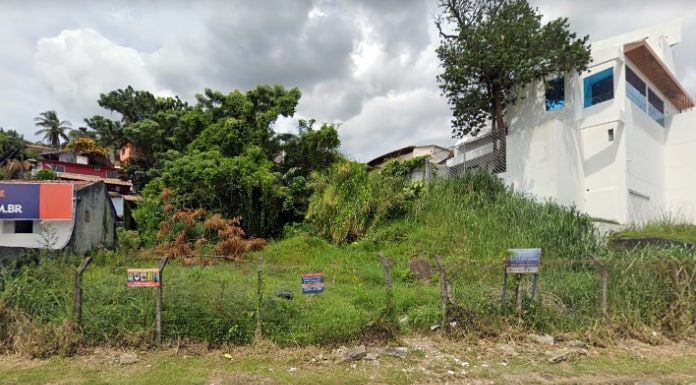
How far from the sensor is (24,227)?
1222cm

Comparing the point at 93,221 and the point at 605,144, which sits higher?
the point at 605,144

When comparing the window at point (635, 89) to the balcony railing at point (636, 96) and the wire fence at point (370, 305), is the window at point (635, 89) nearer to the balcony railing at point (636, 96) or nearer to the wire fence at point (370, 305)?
the balcony railing at point (636, 96)

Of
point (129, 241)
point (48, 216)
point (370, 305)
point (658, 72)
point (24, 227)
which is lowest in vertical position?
point (370, 305)

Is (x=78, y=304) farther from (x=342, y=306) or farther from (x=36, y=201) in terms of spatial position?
(x=36, y=201)

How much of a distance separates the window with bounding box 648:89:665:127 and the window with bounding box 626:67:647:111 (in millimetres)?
928

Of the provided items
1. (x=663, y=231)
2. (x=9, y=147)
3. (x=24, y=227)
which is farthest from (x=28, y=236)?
(x=9, y=147)

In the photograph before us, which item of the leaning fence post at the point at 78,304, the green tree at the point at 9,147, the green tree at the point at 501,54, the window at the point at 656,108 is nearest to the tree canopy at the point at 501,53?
the green tree at the point at 501,54

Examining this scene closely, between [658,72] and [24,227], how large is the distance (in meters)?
26.7

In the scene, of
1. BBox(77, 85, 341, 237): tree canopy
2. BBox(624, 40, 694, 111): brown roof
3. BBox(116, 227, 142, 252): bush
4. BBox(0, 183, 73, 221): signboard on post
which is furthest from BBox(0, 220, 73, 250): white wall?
BBox(624, 40, 694, 111): brown roof

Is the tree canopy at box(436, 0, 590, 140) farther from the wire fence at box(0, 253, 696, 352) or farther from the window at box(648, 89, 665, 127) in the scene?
the wire fence at box(0, 253, 696, 352)

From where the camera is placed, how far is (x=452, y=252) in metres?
11.7

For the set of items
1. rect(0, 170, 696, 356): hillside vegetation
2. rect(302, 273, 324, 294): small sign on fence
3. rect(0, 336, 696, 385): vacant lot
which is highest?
rect(302, 273, 324, 294): small sign on fence

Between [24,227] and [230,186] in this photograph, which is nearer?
[24,227]

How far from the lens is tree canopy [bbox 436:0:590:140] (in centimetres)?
1656
